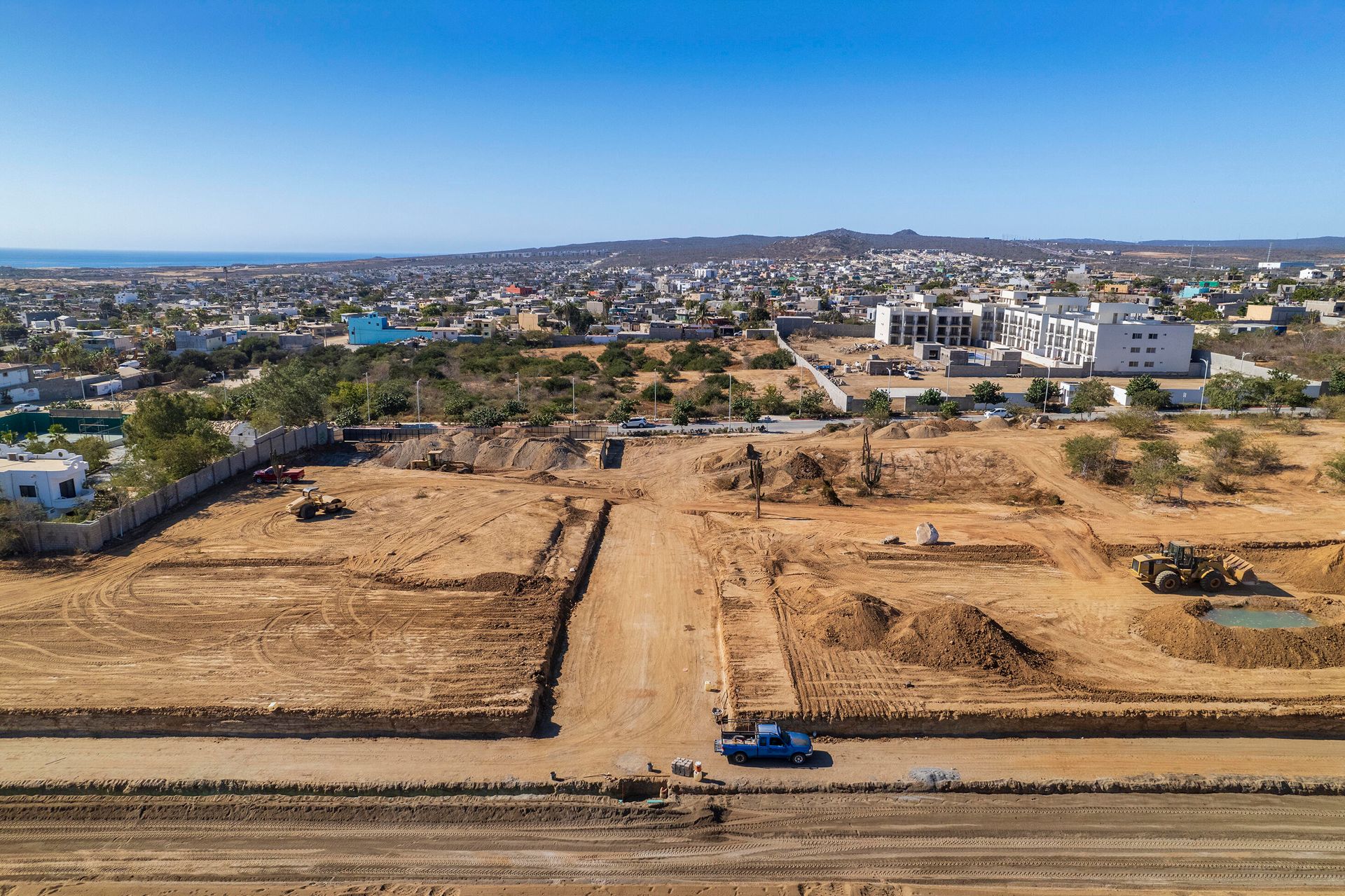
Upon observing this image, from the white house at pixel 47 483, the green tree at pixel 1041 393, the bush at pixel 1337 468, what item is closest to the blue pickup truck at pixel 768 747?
the white house at pixel 47 483

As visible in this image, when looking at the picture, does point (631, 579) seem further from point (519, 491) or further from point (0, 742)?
point (0, 742)

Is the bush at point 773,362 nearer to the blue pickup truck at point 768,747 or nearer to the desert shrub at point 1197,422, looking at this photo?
the desert shrub at point 1197,422

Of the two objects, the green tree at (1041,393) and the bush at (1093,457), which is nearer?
the bush at (1093,457)

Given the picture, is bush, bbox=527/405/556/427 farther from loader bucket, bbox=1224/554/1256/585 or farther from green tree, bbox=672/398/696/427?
loader bucket, bbox=1224/554/1256/585

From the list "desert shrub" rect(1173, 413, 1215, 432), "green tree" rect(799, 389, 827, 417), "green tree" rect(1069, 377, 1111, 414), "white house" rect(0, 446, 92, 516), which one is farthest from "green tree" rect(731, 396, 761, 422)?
"white house" rect(0, 446, 92, 516)

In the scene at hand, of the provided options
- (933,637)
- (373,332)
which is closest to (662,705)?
(933,637)

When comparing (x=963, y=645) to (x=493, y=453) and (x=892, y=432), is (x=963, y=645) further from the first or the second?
(x=493, y=453)
